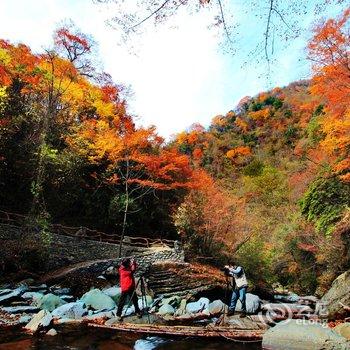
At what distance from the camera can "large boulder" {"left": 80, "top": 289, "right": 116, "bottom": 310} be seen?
11.4 m

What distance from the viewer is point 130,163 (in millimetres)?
24266

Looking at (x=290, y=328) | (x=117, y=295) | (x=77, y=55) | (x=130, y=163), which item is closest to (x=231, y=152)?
(x=77, y=55)

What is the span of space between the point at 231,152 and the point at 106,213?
3073 cm

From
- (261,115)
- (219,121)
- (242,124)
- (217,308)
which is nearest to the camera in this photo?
(217,308)

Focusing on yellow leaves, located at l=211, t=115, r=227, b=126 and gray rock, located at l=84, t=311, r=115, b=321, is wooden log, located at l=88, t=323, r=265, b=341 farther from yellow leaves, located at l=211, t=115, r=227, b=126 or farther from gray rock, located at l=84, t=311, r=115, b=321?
yellow leaves, located at l=211, t=115, r=227, b=126

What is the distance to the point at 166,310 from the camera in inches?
456

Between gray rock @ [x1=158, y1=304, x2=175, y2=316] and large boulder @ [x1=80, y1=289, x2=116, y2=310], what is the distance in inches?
57.2

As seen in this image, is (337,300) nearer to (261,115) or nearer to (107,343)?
(107,343)

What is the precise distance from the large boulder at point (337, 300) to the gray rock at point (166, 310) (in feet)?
14.9

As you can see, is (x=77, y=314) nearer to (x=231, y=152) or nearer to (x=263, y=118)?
(x=231, y=152)

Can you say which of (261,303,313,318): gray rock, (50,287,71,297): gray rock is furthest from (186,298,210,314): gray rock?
(50,287,71,297): gray rock

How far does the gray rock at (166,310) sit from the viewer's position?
37.3ft

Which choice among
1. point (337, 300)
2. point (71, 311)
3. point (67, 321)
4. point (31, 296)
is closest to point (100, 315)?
point (71, 311)

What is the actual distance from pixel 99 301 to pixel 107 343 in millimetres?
4006
